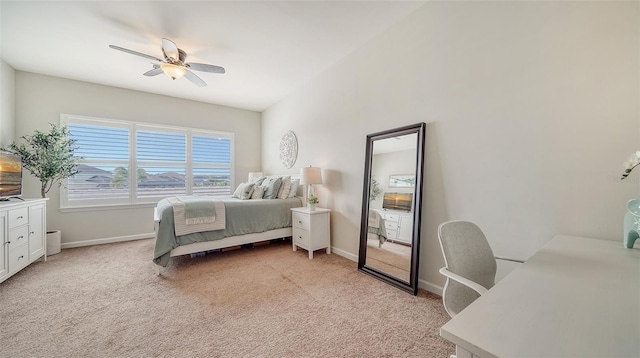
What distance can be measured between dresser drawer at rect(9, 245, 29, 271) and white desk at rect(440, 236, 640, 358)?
4.07 m

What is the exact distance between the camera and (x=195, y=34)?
108 inches


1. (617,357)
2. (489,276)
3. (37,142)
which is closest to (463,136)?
(489,276)

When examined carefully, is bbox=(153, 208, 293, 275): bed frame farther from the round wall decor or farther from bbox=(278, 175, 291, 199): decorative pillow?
the round wall decor

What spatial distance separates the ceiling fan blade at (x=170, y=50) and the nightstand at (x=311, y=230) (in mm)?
2420

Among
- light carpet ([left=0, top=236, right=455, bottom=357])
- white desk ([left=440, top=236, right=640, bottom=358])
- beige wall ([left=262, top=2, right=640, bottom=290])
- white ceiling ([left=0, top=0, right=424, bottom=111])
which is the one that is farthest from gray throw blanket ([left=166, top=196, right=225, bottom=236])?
white desk ([left=440, top=236, right=640, bottom=358])

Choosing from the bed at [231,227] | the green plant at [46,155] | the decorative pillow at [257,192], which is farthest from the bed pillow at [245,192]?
the green plant at [46,155]

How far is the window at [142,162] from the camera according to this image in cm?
397

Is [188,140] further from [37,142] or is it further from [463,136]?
[463,136]

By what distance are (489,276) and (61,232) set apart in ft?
18.3

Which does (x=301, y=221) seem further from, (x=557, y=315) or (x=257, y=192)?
(x=557, y=315)

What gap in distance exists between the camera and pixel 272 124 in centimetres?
529

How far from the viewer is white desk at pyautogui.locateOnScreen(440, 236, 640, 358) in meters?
0.53

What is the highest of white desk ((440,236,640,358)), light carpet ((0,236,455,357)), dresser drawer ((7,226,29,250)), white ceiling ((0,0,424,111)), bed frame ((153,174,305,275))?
white ceiling ((0,0,424,111))

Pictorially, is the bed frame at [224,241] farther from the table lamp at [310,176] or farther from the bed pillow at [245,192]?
the table lamp at [310,176]
